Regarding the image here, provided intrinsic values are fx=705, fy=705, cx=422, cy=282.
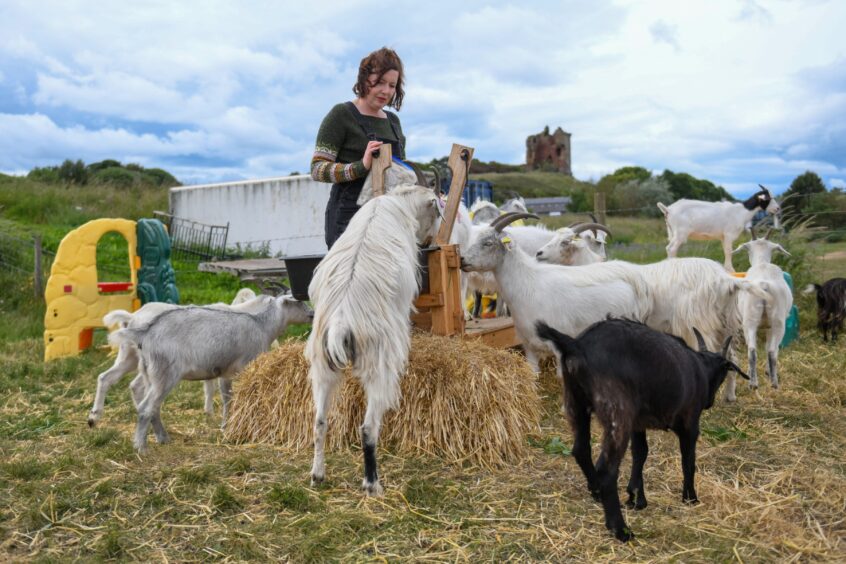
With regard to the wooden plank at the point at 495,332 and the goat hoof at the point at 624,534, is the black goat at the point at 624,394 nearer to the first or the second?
the goat hoof at the point at 624,534

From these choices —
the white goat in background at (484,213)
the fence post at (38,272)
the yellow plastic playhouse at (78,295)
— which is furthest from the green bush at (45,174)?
the white goat in background at (484,213)

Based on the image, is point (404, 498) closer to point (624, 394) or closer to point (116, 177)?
point (624, 394)

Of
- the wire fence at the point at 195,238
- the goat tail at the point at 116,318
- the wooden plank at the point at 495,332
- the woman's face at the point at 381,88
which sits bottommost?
the wooden plank at the point at 495,332

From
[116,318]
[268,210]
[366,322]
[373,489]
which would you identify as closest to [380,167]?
[366,322]

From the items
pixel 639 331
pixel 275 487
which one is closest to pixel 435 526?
pixel 275 487

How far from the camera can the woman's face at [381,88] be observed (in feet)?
14.7

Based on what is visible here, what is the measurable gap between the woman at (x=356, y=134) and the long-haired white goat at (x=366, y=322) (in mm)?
654

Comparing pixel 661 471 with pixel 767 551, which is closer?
pixel 767 551

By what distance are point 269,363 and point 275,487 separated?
1.38 metres

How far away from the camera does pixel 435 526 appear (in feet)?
10.7

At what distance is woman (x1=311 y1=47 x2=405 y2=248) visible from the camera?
447 centimetres

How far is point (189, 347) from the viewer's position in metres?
4.70

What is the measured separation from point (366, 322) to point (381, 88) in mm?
1689

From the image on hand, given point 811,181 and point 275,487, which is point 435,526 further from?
point 811,181
